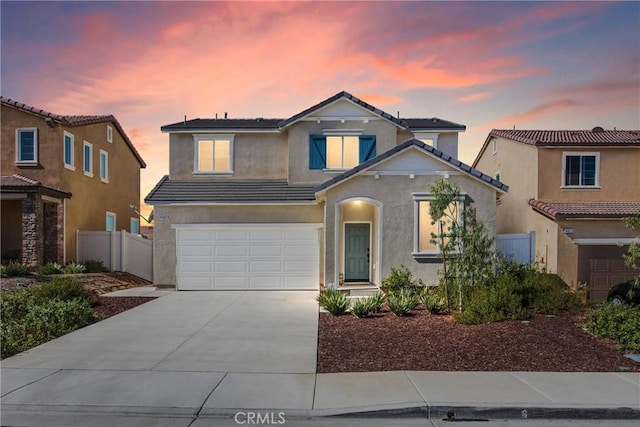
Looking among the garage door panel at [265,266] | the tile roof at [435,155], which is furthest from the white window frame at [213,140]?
the tile roof at [435,155]

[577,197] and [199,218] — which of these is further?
[577,197]

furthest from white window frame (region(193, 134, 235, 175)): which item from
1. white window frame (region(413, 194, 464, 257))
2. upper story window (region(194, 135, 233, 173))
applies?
white window frame (region(413, 194, 464, 257))

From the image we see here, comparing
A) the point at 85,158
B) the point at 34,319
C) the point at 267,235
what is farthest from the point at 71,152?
the point at 34,319

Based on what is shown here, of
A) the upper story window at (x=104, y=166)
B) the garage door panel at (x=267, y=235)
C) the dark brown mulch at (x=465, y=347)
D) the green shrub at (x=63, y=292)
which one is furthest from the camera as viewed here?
the upper story window at (x=104, y=166)

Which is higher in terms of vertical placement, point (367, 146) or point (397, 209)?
point (367, 146)

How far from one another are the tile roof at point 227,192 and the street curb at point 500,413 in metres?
10.9

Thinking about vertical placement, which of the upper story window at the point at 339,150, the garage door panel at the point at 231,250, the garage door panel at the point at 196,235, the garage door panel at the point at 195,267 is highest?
the upper story window at the point at 339,150

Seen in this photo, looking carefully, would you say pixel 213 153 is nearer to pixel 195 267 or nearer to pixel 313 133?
pixel 313 133

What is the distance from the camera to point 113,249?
19.2 m

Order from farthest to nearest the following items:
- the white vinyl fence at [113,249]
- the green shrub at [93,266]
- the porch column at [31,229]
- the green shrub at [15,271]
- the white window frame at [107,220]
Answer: the white window frame at [107,220] < the white vinyl fence at [113,249] < the green shrub at [93,266] < the porch column at [31,229] < the green shrub at [15,271]

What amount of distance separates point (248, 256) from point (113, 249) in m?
7.57

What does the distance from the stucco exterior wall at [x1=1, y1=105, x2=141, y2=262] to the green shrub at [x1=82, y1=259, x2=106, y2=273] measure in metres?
1.01

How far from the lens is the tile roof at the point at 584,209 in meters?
15.6

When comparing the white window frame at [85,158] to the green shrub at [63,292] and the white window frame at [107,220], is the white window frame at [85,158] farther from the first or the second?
the green shrub at [63,292]
